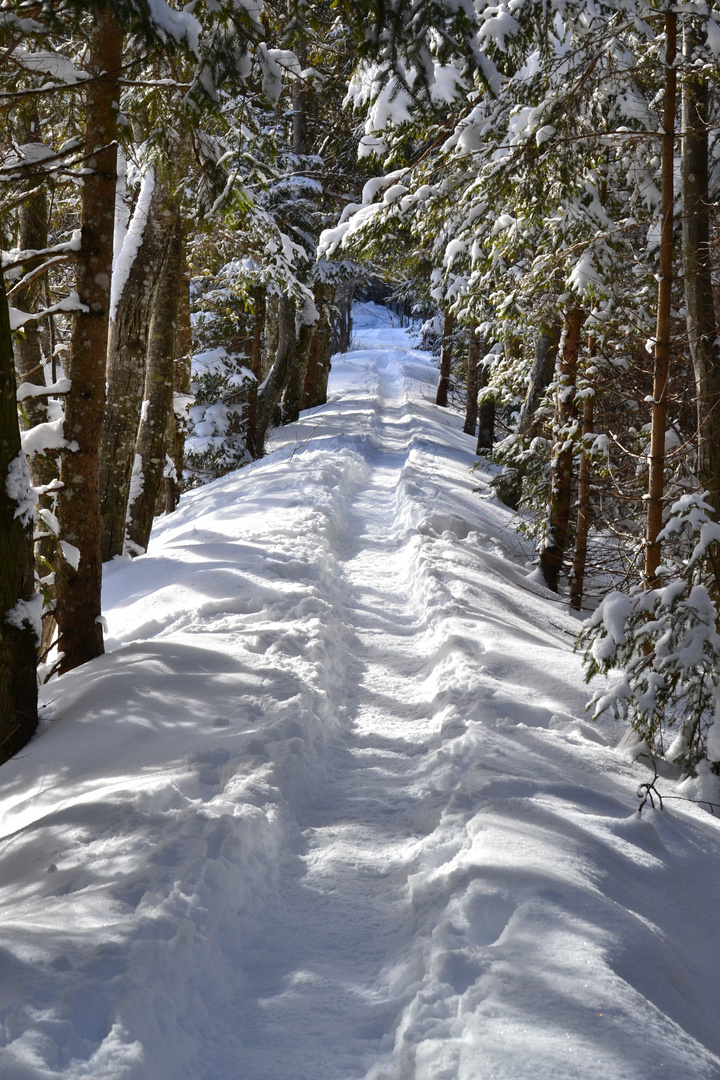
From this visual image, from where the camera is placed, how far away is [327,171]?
19.9m

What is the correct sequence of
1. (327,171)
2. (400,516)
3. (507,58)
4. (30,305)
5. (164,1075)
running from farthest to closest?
1. (327,171)
2. (400,516)
3. (30,305)
4. (507,58)
5. (164,1075)

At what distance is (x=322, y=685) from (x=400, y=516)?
6.92 m

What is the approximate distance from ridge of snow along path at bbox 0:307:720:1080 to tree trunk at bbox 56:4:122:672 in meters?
0.58

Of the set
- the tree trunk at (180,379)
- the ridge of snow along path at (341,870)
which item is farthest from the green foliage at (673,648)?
the tree trunk at (180,379)

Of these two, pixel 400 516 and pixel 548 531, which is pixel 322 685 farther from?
pixel 400 516

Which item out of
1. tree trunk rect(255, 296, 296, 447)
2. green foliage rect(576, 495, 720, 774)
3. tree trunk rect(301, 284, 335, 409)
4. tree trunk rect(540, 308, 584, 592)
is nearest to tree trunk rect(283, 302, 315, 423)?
tree trunk rect(301, 284, 335, 409)

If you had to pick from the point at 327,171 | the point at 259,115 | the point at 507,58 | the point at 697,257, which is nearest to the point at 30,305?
the point at 507,58

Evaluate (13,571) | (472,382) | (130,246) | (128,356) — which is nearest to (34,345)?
(128,356)

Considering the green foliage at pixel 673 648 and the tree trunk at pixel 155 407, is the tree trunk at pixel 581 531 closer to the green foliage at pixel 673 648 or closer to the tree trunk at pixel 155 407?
the green foliage at pixel 673 648

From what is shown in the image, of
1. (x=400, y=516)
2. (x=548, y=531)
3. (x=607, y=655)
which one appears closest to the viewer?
(x=607, y=655)

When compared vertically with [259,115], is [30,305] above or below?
below

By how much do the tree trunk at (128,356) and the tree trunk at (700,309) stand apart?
18.7 ft

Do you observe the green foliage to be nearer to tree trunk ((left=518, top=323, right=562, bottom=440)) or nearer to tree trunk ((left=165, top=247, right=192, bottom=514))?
tree trunk ((left=518, top=323, right=562, bottom=440))

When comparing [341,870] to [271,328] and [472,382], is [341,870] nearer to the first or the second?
[271,328]
